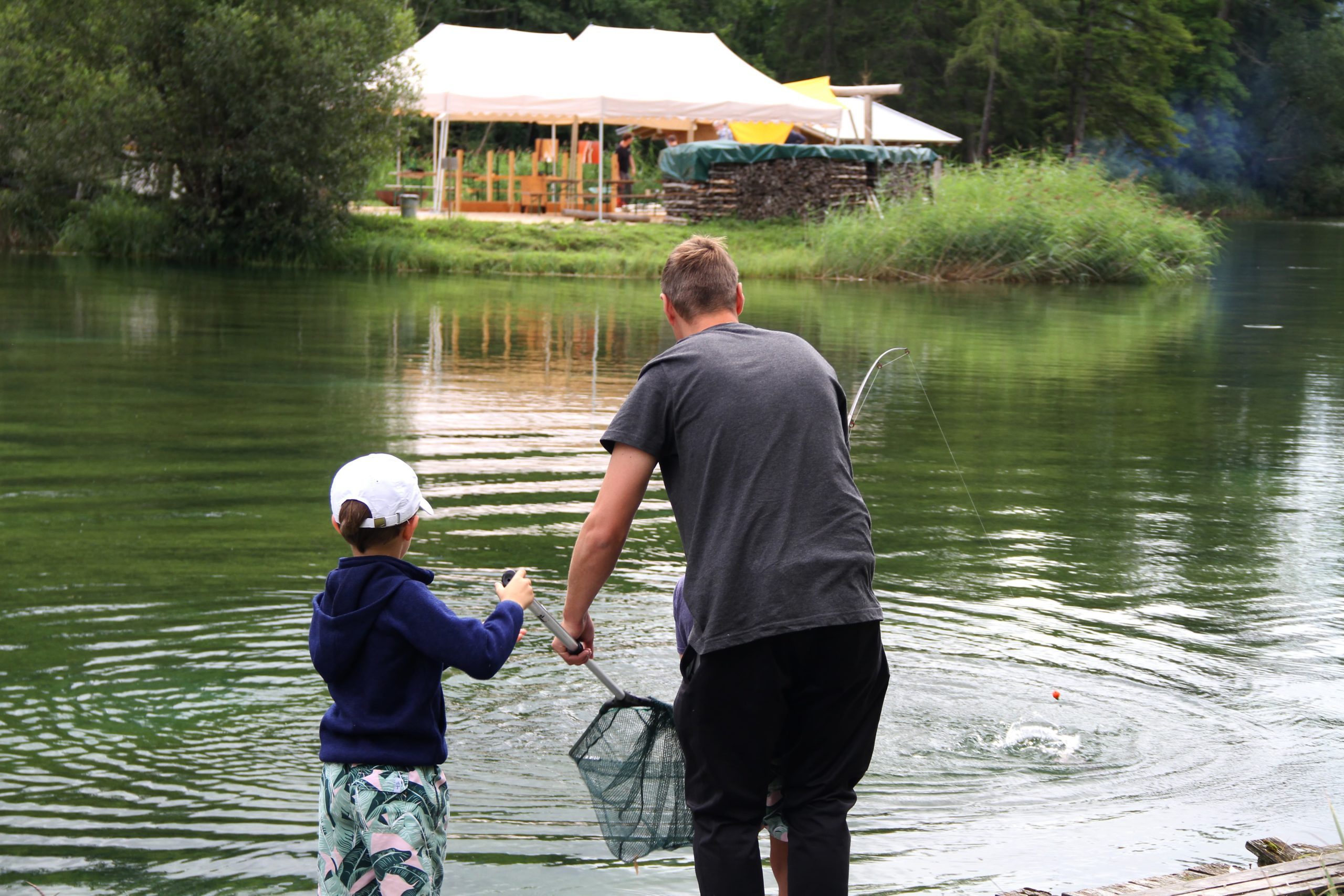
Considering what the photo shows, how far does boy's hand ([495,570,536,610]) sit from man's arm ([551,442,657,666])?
0.10 meters

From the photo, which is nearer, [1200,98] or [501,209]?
[501,209]

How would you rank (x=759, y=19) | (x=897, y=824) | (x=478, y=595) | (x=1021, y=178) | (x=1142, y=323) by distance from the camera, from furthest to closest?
(x=759, y=19)
(x=1021, y=178)
(x=1142, y=323)
(x=478, y=595)
(x=897, y=824)

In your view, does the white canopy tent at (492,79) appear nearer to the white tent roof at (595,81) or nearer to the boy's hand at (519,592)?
the white tent roof at (595,81)

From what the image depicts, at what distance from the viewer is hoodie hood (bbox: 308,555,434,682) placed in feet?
10.2

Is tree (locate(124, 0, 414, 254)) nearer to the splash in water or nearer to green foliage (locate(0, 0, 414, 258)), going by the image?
green foliage (locate(0, 0, 414, 258))

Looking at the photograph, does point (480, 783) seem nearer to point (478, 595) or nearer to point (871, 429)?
point (478, 595)

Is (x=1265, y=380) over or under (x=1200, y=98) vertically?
under

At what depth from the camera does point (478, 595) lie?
21.8ft

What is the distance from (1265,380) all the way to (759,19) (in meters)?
56.0

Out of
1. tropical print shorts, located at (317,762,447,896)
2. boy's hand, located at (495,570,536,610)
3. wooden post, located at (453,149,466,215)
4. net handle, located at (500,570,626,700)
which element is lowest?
tropical print shorts, located at (317,762,447,896)

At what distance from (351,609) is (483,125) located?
5246 centimetres

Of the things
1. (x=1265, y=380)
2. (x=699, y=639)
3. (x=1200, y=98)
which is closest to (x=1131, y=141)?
(x=1200, y=98)

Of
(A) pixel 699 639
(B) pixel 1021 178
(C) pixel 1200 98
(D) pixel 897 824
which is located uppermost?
(C) pixel 1200 98

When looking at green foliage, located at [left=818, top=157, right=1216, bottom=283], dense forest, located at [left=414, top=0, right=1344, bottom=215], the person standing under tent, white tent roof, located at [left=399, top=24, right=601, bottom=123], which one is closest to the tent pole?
white tent roof, located at [left=399, top=24, right=601, bottom=123]
